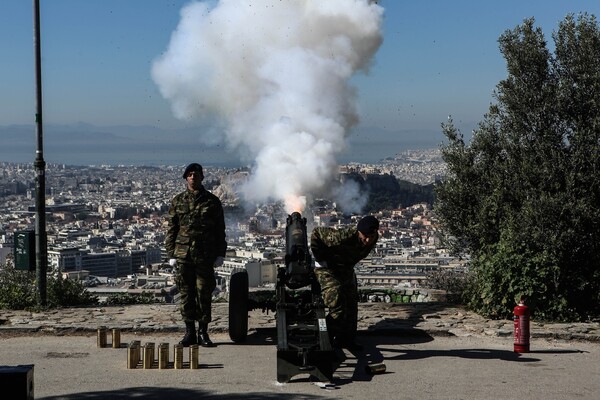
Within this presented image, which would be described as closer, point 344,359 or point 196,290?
point 344,359

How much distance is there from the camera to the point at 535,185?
44.9ft

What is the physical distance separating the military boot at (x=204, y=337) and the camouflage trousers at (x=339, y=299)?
1.50 meters

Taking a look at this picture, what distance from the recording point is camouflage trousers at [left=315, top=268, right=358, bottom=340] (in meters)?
10.5

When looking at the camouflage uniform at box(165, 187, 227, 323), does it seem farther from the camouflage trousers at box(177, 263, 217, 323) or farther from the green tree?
the green tree

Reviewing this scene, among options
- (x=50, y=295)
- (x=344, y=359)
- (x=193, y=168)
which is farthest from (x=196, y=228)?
(x=50, y=295)

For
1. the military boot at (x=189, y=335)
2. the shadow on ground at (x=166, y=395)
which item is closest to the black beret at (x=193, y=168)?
the military boot at (x=189, y=335)

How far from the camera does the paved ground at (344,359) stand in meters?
8.55

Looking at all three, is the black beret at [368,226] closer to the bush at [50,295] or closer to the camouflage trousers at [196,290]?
the camouflage trousers at [196,290]

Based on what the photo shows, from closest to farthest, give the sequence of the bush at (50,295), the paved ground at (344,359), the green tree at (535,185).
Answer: the paved ground at (344,359), the green tree at (535,185), the bush at (50,295)

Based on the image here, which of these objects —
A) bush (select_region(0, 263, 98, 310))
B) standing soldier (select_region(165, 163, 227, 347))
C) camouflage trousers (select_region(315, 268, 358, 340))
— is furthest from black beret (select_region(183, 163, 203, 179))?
bush (select_region(0, 263, 98, 310))

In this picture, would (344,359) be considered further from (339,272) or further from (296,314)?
(339,272)

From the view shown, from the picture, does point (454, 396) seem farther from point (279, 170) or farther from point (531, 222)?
point (279, 170)

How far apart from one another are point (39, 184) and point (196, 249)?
12.0ft

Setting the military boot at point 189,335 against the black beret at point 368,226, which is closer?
the black beret at point 368,226
